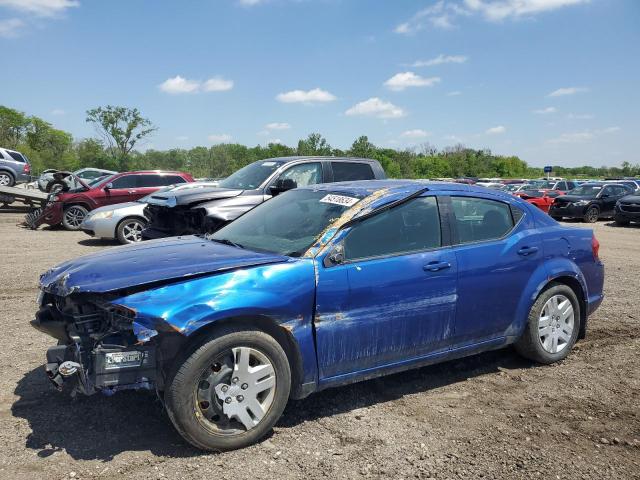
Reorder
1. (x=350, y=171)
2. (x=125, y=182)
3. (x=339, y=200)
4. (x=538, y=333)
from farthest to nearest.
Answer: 1. (x=125, y=182)
2. (x=350, y=171)
3. (x=538, y=333)
4. (x=339, y=200)

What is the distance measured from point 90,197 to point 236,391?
12864mm

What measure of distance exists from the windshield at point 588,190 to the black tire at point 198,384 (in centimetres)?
2230

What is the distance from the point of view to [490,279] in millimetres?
4273

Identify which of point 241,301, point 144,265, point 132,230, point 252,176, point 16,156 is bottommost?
point 132,230

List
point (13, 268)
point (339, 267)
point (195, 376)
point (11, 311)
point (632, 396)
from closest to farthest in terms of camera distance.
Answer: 1. point (195, 376)
2. point (339, 267)
3. point (632, 396)
4. point (11, 311)
5. point (13, 268)

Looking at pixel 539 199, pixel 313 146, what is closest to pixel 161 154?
pixel 313 146

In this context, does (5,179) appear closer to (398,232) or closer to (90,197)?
(90,197)

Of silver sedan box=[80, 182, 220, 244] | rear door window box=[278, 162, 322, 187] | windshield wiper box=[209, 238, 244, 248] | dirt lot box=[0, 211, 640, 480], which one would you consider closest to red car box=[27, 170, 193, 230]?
silver sedan box=[80, 182, 220, 244]

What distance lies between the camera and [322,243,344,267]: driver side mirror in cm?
358

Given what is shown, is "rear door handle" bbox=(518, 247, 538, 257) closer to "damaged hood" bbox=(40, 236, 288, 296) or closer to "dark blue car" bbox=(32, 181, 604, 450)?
"dark blue car" bbox=(32, 181, 604, 450)

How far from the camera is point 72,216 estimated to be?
14508 millimetres

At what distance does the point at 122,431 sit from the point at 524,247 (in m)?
3.39

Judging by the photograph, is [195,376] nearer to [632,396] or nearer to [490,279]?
[490,279]

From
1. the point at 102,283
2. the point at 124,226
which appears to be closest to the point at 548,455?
the point at 102,283
